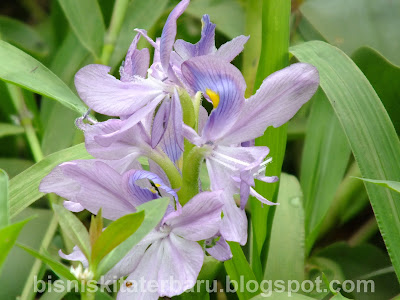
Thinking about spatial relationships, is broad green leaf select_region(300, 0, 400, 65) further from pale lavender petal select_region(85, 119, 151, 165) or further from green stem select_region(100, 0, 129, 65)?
pale lavender petal select_region(85, 119, 151, 165)

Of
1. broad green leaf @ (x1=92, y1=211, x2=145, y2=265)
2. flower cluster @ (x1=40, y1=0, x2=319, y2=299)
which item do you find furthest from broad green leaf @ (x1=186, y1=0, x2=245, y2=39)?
broad green leaf @ (x1=92, y1=211, x2=145, y2=265)

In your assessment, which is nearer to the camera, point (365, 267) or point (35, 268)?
→ point (35, 268)

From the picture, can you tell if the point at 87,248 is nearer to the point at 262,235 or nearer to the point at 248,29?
the point at 262,235

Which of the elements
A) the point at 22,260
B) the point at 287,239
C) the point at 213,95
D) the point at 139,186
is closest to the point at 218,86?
the point at 213,95

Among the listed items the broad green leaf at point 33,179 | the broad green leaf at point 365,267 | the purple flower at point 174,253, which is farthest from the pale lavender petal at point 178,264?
the broad green leaf at point 365,267

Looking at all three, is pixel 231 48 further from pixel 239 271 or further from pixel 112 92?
pixel 239 271

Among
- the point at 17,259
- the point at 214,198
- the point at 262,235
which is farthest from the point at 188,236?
the point at 17,259

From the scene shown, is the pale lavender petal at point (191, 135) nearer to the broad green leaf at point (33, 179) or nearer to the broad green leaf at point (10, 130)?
the broad green leaf at point (33, 179)
